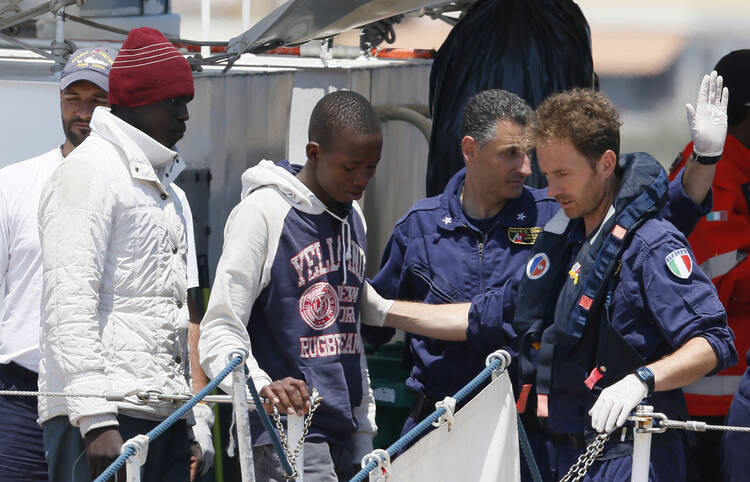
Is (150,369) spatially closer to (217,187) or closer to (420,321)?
(420,321)

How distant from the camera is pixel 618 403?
285 cm

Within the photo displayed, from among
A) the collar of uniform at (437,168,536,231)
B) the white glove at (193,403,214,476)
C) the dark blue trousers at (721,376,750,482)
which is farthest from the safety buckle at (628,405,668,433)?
the white glove at (193,403,214,476)

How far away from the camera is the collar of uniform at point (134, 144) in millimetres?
3133

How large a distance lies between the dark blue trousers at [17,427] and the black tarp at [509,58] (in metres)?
1.72

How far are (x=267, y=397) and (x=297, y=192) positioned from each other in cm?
62

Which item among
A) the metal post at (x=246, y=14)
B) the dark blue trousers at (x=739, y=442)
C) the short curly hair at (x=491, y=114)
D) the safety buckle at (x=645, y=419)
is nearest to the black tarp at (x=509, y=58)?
the short curly hair at (x=491, y=114)

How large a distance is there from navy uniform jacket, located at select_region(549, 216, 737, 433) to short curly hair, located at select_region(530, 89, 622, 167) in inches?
9.7

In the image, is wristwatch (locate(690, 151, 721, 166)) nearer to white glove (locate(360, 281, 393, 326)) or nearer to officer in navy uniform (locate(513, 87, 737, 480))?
officer in navy uniform (locate(513, 87, 737, 480))

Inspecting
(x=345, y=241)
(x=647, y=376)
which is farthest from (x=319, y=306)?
(x=647, y=376)

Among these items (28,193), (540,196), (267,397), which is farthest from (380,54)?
(267,397)

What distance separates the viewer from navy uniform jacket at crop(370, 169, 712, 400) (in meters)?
3.78

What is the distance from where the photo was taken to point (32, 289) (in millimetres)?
3717

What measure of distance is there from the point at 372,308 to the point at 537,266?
61 centimetres

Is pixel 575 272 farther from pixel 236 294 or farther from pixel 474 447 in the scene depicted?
pixel 236 294
